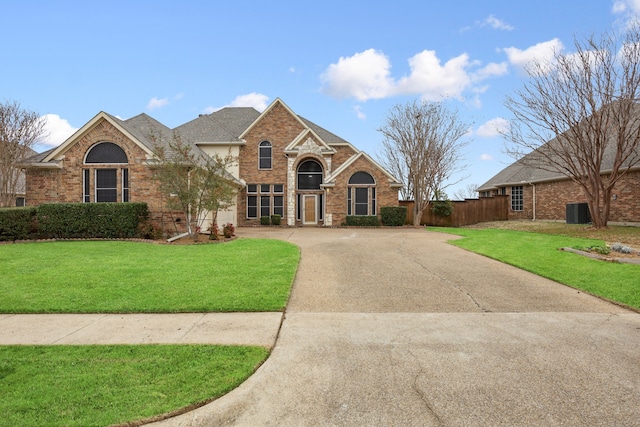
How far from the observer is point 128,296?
6.72 m

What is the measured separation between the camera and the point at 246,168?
28.1 meters

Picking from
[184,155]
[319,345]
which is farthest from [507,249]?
[184,155]

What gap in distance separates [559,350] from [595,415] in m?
1.46

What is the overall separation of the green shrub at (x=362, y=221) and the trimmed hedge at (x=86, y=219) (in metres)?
14.2

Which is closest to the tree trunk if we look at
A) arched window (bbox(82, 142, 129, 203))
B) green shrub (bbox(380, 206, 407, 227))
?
green shrub (bbox(380, 206, 407, 227))

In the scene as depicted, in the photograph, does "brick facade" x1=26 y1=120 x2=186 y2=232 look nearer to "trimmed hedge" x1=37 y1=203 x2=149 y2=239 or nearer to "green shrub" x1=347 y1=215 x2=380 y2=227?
"trimmed hedge" x1=37 y1=203 x2=149 y2=239

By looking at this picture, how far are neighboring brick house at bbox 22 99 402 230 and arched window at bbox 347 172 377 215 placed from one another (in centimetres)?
7

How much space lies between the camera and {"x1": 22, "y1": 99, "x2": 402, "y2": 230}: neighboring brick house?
17016 millimetres

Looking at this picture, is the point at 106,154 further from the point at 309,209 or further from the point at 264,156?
the point at 309,209

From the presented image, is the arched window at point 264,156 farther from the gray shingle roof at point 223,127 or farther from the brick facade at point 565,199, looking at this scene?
the brick facade at point 565,199

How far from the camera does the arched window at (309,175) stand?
28719mm

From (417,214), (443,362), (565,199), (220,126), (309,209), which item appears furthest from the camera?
(220,126)

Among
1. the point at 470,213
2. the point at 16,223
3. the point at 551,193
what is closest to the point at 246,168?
the point at 16,223

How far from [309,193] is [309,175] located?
4.62 ft
